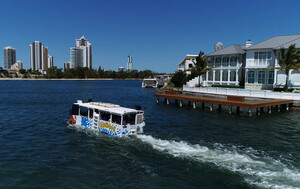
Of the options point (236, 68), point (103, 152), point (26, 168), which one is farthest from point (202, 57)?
point (26, 168)

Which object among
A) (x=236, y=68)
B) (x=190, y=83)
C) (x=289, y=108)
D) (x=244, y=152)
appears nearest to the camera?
(x=244, y=152)

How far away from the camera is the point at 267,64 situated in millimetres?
50844

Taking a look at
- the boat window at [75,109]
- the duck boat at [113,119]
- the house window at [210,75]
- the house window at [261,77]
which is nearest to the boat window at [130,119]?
the duck boat at [113,119]

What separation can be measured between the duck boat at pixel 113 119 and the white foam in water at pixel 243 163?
5.67ft

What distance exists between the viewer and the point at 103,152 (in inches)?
722

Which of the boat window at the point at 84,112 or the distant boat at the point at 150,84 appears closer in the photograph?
the boat window at the point at 84,112

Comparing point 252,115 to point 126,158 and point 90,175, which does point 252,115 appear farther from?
point 90,175

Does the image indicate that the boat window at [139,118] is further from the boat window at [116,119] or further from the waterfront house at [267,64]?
the waterfront house at [267,64]

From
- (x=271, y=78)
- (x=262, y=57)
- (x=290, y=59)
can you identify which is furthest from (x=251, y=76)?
(x=290, y=59)

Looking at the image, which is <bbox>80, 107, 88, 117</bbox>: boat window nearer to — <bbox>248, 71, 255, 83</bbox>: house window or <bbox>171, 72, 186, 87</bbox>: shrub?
<bbox>248, 71, 255, 83</bbox>: house window

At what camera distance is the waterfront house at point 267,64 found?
48219mm

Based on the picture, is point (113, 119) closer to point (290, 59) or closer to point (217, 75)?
point (290, 59)

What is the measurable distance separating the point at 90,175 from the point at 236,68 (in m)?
51.3

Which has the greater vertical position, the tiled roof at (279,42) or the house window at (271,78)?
the tiled roof at (279,42)
